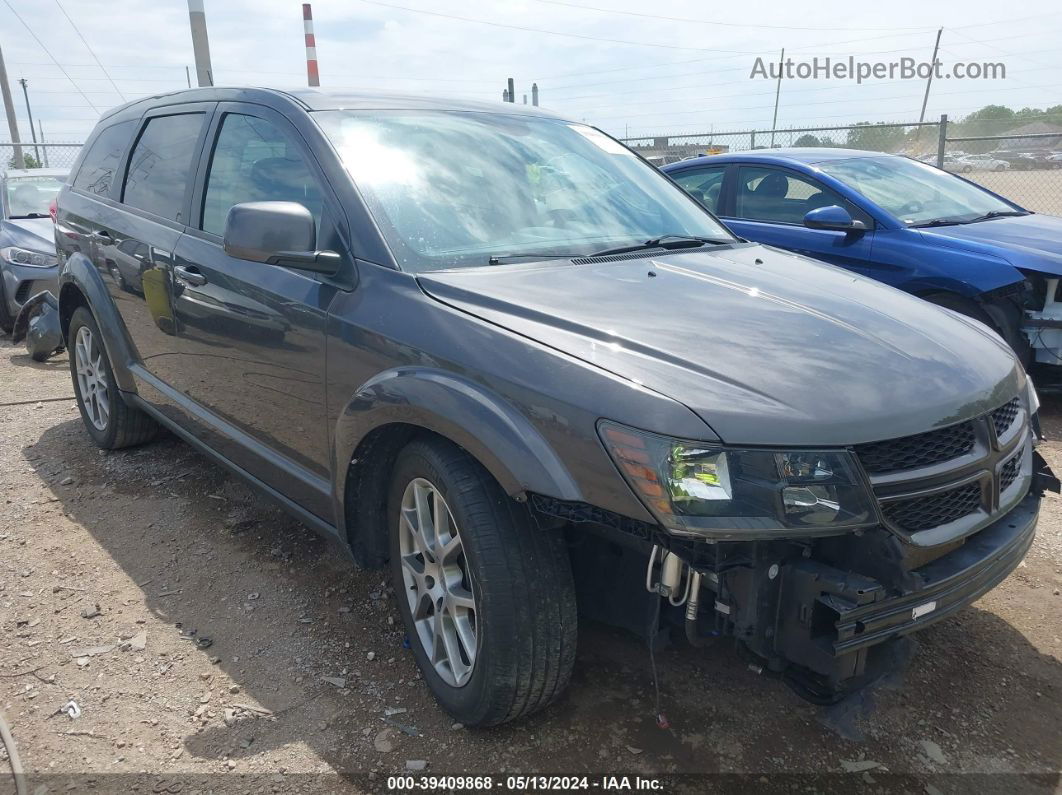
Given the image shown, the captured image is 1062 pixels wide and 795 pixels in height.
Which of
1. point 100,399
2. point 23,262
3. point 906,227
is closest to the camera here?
point 100,399

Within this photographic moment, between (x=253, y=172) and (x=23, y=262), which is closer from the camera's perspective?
(x=253, y=172)

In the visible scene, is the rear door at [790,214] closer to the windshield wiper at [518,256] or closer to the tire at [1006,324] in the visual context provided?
the tire at [1006,324]

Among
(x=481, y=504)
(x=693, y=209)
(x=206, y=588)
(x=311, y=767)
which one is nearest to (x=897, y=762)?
(x=481, y=504)

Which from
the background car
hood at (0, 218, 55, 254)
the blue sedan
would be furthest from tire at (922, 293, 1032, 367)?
hood at (0, 218, 55, 254)

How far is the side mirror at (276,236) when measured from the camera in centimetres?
258

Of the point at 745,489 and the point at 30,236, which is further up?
the point at 745,489

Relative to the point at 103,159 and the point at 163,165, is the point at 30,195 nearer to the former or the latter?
the point at 103,159

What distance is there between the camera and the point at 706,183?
6664 mm

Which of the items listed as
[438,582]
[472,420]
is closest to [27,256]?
[438,582]

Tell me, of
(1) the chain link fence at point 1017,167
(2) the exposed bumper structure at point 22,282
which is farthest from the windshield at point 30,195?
(1) the chain link fence at point 1017,167

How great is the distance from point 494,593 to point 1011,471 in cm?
151

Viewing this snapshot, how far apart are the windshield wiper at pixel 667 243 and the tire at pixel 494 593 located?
99cm

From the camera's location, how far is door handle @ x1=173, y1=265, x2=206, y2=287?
3.36 meters

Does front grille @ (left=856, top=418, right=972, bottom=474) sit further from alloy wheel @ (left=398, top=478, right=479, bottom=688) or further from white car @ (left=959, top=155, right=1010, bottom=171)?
white car @ (left=959, top=155, right=1010, bottom=171)
